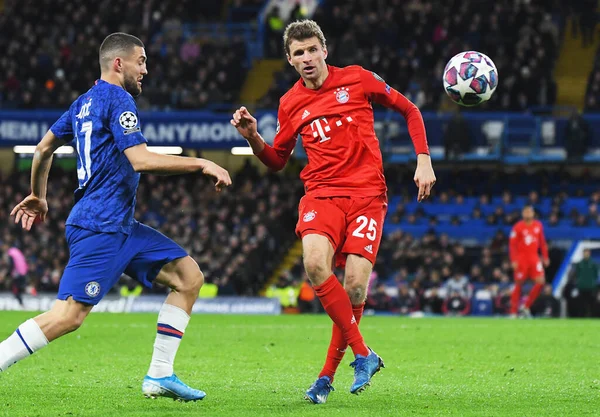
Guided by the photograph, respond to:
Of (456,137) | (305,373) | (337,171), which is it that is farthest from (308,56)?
(456,137)

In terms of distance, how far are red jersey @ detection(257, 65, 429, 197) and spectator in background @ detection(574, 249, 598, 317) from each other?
1614 cm

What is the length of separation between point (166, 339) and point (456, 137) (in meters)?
21.1

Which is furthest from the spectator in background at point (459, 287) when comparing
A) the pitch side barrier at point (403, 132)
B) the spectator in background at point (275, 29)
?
the spectator in background at point (275, 29)

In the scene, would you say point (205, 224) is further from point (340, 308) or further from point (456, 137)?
point (340, 308)

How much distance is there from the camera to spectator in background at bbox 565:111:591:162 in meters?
27.3

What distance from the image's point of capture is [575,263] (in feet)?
79.6

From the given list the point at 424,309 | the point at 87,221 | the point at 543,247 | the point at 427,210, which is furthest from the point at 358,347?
the point at 427,210

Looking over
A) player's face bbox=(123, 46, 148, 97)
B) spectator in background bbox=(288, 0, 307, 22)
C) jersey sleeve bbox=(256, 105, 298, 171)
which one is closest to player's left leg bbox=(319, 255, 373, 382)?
jersey sleeve bbox=(256, 105, 298, 171)

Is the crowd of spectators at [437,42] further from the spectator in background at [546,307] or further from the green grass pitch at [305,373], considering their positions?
the green grass pitch at [305,373]

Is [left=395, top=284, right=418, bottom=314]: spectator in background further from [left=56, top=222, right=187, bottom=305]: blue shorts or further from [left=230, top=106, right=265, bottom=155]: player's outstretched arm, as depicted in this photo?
[left=56, top=222, right=187, bottom=305]: blue shorts

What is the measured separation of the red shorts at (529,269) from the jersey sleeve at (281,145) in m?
13.8

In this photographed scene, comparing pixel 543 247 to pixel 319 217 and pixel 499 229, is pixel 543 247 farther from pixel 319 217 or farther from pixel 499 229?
pixel 319 217

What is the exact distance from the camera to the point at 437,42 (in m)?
29.9

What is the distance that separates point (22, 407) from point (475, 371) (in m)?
4.38
